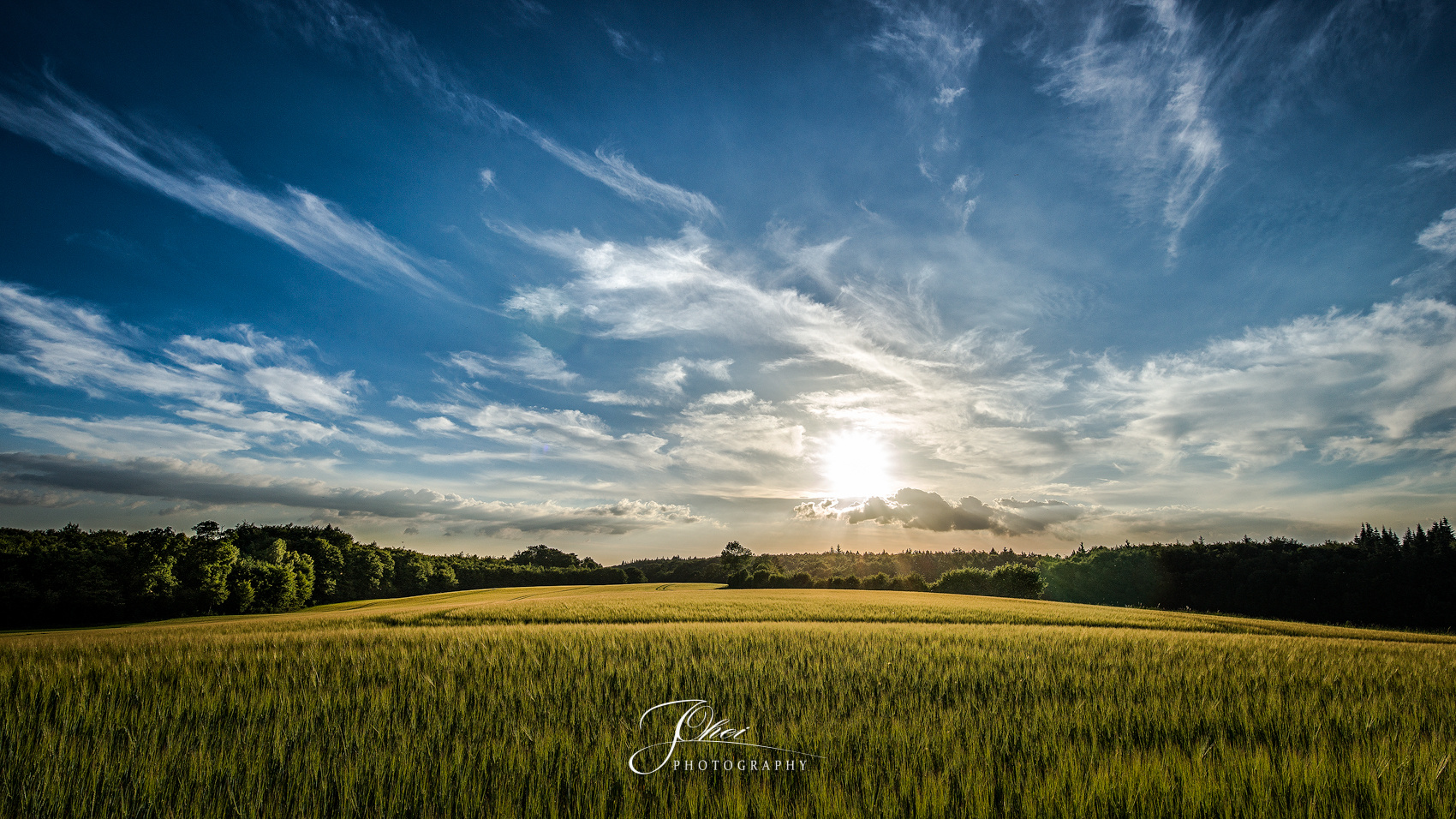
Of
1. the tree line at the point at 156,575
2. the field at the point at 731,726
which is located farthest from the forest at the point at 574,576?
the field at the point at 731,726

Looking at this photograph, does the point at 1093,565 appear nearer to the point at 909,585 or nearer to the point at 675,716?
the point at 909,585

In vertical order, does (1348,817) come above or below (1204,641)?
above

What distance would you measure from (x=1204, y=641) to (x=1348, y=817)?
39.5ft

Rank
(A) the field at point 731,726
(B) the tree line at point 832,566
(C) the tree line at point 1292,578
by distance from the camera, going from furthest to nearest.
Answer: (B) the tree line at point 832,566 < (C) the tree line at point 1292,578 < (A) the field at point 731,726

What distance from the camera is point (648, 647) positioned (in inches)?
325

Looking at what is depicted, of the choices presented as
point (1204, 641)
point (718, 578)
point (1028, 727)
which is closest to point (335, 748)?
point (1028, 727)
